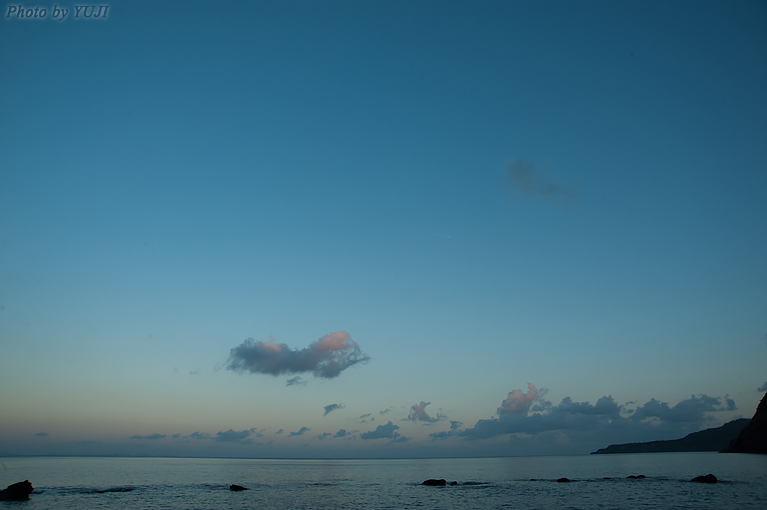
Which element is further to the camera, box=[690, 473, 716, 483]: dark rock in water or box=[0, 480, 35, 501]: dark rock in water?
box=[690, 473, 716, 483]: dark rock in water

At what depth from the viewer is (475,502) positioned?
7294cm

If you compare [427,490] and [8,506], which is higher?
[8,506]

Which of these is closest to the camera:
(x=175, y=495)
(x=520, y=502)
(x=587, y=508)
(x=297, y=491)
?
(x=587, y=508)

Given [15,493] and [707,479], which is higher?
[15,493]

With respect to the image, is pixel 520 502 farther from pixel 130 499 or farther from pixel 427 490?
pixel 130 499

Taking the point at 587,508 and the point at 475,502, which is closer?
the point at 587,508

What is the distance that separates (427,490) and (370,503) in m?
25.3

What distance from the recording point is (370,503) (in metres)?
72.9

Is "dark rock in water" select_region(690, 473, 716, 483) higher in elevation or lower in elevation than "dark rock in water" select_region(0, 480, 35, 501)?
lower

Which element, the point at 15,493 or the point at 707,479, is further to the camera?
the point at 707,479

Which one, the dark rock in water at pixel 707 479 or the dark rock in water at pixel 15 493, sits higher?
the dark rock in water at pixel 15 493

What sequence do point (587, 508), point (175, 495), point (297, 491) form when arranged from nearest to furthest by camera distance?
point (587, 508), point (175, 495), point (297, 491)

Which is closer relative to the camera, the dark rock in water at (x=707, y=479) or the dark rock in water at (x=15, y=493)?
the dark rock in water at (x=15, y=493)

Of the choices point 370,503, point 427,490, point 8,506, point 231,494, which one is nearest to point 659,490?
point 427,490
